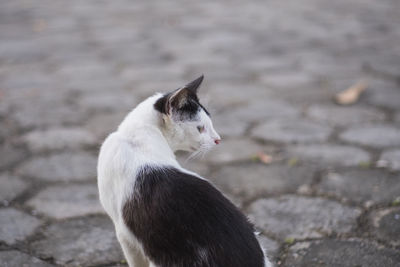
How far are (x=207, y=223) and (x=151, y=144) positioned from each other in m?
0.35

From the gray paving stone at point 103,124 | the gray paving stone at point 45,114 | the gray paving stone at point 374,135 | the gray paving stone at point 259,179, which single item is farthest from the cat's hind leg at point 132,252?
the gray paving stone at point 45,114

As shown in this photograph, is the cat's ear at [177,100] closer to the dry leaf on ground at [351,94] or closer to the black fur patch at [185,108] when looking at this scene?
the black fur patch at [185,108]

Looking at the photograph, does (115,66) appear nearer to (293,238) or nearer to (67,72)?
(67,72)

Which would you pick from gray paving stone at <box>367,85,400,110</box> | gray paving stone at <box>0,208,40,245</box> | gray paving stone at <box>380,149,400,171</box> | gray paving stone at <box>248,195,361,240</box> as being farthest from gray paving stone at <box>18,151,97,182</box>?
gray paving stone at <box>367,85,400,110</box>

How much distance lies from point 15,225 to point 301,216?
4.27 feet

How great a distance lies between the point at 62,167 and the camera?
8.96 ft

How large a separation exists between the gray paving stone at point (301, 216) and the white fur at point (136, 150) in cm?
67

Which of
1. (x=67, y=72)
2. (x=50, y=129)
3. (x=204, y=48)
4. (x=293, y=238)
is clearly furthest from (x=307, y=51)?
(x=293, y=238)

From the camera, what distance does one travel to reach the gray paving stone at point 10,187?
7.90 ft

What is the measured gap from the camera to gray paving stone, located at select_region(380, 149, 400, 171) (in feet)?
8.50

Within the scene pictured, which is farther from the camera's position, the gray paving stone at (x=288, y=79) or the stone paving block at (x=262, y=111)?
the gray paving stone at (x=288, y=79)

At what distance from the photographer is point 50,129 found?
3.20 m

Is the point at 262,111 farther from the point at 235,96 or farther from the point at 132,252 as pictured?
the point at 132,252

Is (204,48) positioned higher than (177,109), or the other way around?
(177,109)
